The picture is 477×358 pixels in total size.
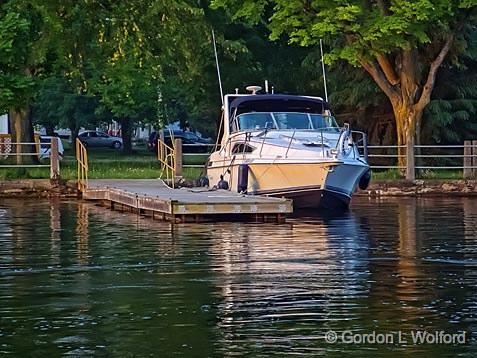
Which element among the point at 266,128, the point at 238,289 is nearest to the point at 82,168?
the point at 266,128

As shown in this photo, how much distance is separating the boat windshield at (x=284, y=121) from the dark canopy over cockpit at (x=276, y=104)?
68cm

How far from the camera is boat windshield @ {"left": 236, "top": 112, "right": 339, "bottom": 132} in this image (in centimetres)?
3203

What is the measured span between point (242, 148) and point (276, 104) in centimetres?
234

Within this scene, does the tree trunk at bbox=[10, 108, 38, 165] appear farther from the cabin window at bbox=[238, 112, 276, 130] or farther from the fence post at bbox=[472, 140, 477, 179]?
the fence post at bbox=[472, 140, 477, 179]

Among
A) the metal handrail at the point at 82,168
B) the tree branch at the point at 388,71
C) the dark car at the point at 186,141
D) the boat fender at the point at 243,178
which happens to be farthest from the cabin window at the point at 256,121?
the dark car at the point at 186,141

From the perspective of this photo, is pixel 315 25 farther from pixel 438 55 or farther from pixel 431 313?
pixel 431 313

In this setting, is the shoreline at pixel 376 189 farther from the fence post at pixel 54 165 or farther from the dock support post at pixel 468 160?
the dock support post at pixel 468 160

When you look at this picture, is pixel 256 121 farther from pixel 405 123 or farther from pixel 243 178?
pixel 405 123

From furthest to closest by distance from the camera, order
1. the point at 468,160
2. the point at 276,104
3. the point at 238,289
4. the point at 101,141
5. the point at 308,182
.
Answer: the point at 101,141
the point at 468,160
the point at 276,104
the point at 308,182
the point at 238,289

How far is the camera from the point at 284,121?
3209cm

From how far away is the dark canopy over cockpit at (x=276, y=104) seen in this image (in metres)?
33.3

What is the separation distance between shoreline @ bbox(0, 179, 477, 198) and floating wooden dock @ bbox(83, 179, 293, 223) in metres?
6.53

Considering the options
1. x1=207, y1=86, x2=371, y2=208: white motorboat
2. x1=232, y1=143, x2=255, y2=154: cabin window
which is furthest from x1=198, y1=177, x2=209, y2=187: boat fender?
x1=232, y1=143, x2=255, y2=154: cabin window

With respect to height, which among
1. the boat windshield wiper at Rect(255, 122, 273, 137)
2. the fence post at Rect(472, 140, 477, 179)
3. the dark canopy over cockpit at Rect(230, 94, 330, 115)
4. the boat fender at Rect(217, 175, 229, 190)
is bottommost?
the boat fender at Rect(217, 175, 229, 190)
